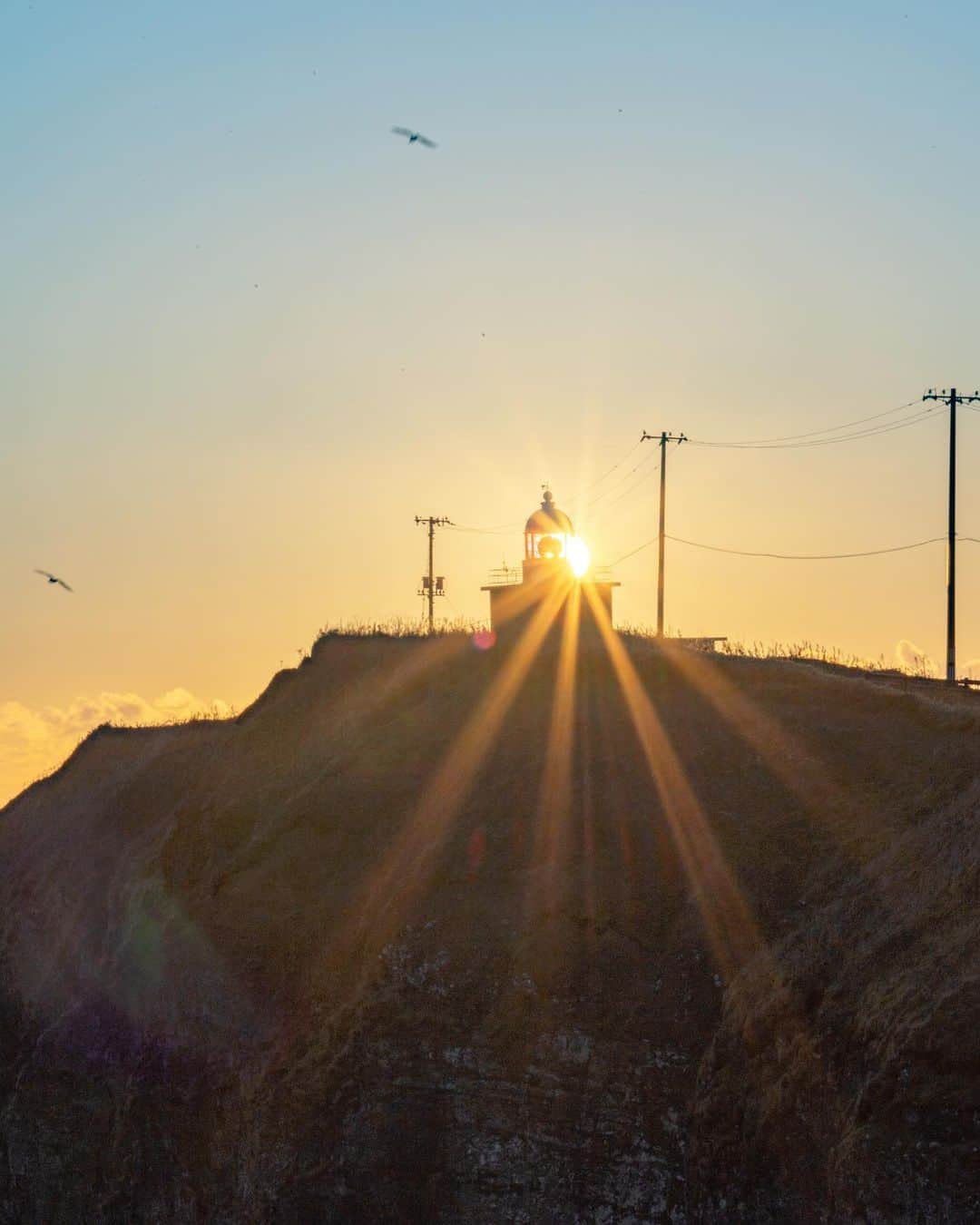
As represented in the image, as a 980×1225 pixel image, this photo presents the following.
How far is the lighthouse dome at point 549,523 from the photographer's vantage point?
4844 centimetres

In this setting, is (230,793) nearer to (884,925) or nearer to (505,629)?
(505,629)

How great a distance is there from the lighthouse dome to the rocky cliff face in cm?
430

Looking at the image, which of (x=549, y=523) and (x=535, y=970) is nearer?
(x=535, y=970)

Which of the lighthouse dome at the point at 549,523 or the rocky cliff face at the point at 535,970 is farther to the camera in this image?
the lighthouse dome at the point at 549,523

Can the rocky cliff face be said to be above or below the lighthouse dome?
below

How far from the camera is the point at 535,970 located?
96.7 feet

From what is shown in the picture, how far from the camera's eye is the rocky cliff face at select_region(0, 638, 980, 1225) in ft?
80.3

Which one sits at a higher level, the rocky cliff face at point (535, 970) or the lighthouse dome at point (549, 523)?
the lighthouse dome at point (549, 523)

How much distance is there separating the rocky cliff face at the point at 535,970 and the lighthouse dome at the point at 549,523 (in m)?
4.30

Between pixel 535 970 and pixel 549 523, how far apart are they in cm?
2111

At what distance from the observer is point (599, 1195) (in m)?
26.2

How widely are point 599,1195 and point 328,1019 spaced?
7.50 metres

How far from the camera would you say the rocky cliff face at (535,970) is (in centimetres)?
Result: 2447

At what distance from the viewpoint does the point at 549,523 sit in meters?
48.5
